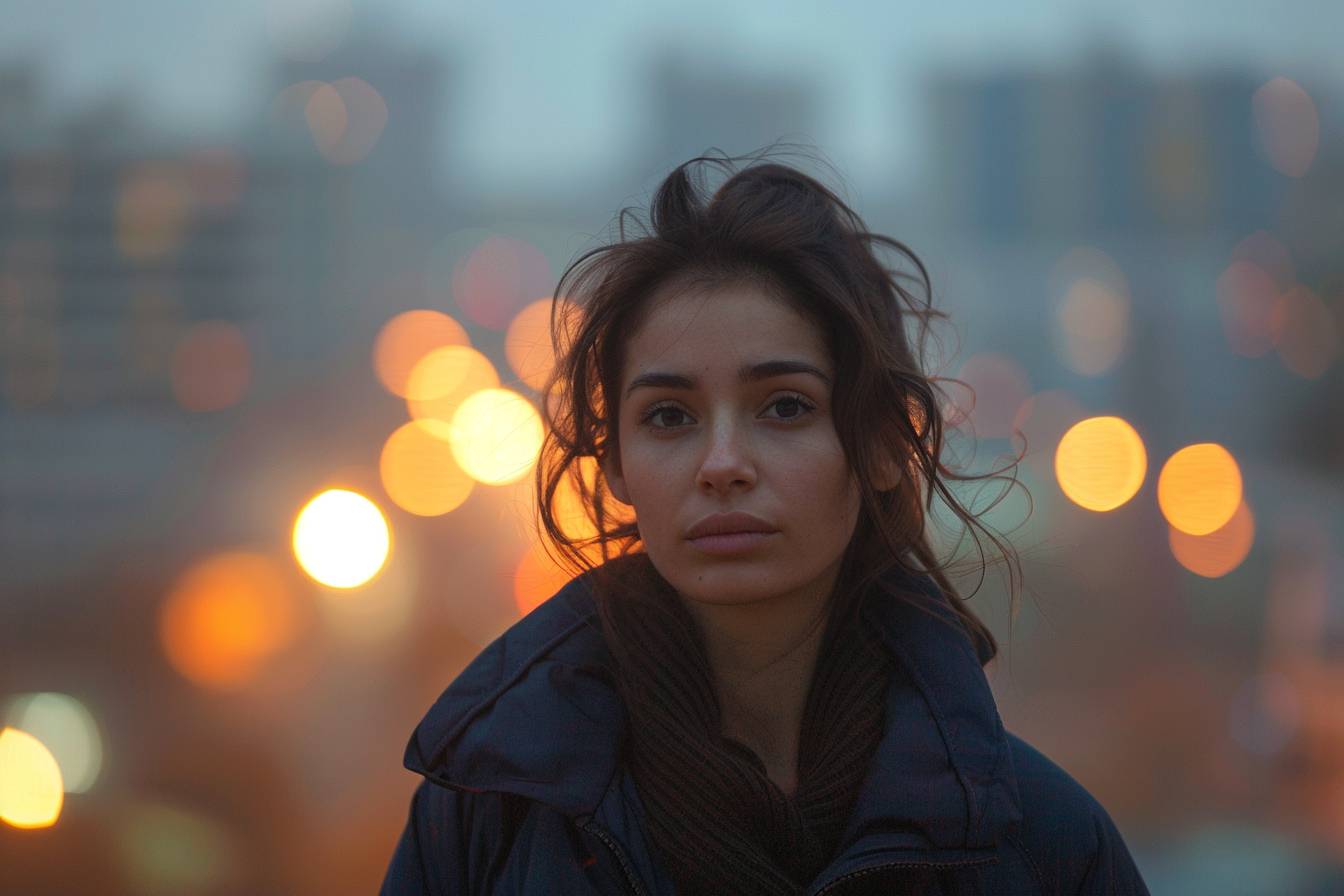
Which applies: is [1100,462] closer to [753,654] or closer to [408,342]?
[408,342]

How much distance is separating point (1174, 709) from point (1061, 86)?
11.1 ft

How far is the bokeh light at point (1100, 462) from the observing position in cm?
584

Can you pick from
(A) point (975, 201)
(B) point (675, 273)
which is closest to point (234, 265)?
(A) point (975, 201)

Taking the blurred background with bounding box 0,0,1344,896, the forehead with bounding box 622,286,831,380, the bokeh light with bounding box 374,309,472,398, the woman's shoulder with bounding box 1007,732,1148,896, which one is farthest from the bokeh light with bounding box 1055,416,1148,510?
the forehead with bounding box 622,286,831,380

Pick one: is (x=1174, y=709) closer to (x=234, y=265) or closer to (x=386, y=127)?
(x=386, y=127)

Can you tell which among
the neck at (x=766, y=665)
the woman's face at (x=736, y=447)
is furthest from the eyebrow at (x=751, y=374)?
the neck at (x=766, y=665)

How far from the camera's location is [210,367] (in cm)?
548

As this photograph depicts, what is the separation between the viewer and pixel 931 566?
1121mm

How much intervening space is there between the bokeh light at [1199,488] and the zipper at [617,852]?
552 cm

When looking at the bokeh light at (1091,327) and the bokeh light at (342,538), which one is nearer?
the bokeh light at (342,538)

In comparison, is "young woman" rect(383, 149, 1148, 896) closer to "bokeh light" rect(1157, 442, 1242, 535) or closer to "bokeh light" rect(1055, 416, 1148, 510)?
"bokeh light" rect(1055, 416, 1148, 510)

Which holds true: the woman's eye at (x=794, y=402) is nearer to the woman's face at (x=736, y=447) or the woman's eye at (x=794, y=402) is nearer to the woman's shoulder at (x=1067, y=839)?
the woman's face at (x=736, y=447)

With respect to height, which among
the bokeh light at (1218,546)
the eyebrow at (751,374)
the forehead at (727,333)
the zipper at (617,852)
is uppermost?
the forehead at (727,333)

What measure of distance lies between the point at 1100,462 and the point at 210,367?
5.08m
